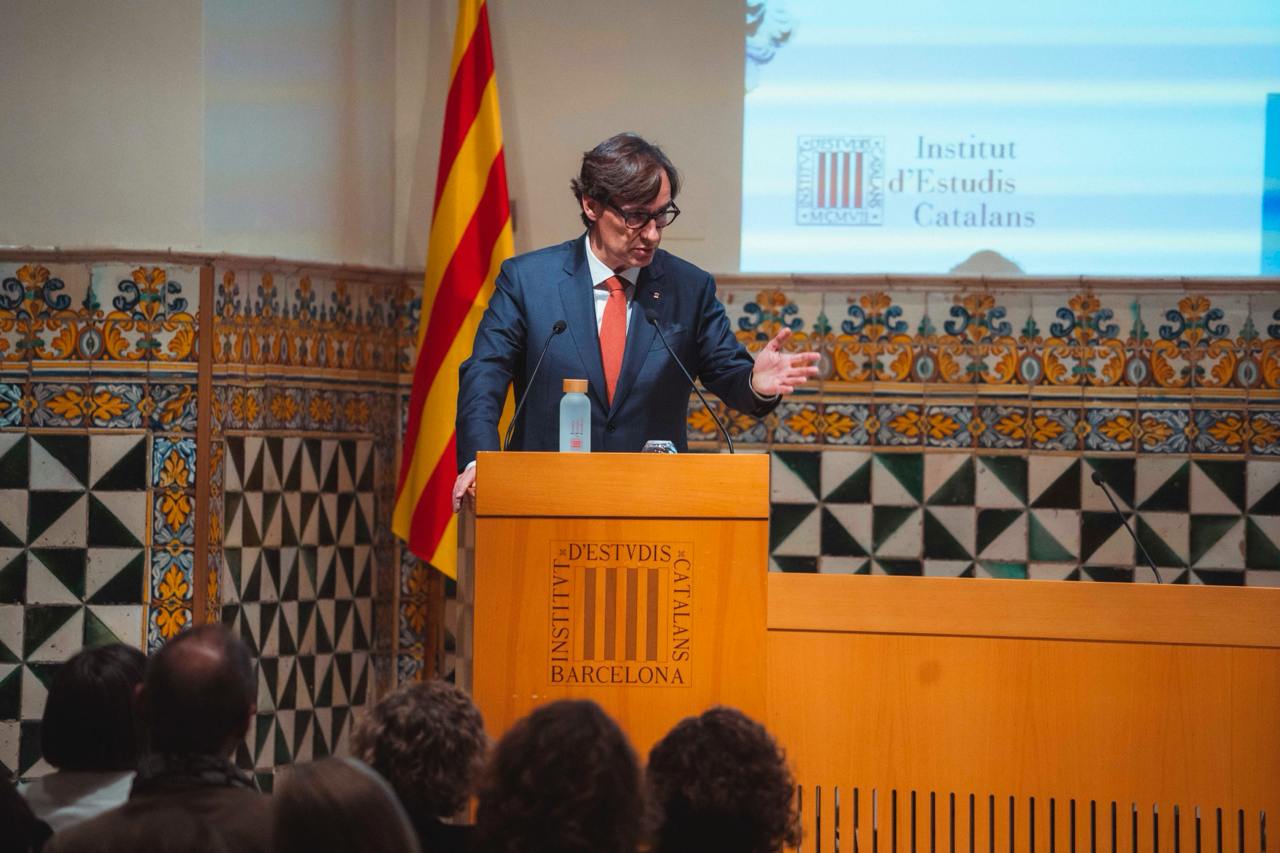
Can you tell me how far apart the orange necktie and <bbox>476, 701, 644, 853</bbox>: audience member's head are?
1719 mm

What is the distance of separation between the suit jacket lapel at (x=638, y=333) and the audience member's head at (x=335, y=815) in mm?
1910

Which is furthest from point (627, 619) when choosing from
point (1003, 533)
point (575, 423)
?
point (1003, 533)

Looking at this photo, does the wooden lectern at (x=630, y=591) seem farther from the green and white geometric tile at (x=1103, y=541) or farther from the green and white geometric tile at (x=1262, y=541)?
the green and white geometric tile at (x=1262, y=541)

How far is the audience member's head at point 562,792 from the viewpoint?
6.40ft

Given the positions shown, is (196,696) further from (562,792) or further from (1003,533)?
(1003,533)

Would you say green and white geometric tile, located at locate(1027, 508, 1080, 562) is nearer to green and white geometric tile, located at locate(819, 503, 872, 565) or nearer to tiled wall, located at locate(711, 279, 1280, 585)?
tiled wall, located at locate(711, 279, 1280, 585)

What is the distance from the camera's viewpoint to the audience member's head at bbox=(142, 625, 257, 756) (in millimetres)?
2252

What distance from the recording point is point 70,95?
456 cm

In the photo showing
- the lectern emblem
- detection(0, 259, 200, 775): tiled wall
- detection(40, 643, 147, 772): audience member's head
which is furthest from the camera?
detection(0, 259, 200, 775): tiled wall

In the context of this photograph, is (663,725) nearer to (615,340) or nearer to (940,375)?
(615,340)

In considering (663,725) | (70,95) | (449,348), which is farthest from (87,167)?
(663,725)

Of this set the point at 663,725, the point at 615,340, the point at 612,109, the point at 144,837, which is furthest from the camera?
the point at 612,109

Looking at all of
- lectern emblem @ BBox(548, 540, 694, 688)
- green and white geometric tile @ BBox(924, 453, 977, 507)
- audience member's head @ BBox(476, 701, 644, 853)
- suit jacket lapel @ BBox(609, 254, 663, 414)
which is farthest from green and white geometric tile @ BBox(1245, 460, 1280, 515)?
audience member's head @ BBox(476, 701, 644, 853)

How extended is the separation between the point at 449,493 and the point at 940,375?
167 centimetres
